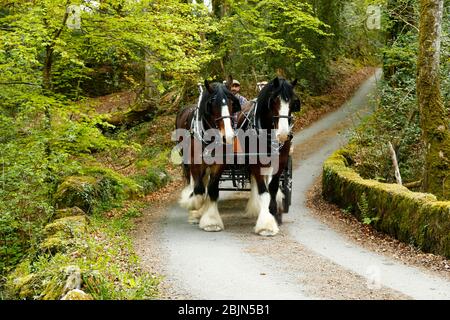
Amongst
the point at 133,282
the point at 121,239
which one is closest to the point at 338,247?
the point at 121,239

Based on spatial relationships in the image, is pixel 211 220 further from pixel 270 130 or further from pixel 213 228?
pixel 270 130

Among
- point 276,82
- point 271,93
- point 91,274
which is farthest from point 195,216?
point 91,274

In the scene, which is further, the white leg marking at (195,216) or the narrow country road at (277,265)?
the white leg marking at (195,216)

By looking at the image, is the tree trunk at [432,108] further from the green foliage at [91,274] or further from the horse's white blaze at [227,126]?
the green foliage at [91,274]

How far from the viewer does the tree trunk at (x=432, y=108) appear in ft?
38.4

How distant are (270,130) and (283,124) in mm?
691

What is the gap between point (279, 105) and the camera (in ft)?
32.2

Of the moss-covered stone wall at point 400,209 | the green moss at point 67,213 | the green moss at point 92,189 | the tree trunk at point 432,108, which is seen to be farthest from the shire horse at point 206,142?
the tree trunk at point 432,108

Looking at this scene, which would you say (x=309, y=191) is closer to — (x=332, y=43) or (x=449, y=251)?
(x=449, y=251)

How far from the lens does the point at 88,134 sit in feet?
37.5

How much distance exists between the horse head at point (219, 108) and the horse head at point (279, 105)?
1.80ft

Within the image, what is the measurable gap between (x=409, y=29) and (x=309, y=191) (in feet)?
25.4

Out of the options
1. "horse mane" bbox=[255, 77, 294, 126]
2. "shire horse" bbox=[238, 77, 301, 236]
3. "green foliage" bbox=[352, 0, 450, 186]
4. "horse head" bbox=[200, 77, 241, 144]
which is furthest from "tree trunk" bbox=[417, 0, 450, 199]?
"horse head" bbox=[200, 77, 241, 144]

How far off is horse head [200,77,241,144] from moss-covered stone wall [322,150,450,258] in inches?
134
